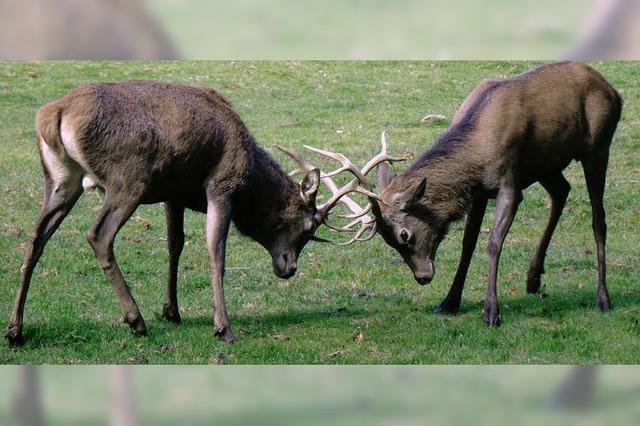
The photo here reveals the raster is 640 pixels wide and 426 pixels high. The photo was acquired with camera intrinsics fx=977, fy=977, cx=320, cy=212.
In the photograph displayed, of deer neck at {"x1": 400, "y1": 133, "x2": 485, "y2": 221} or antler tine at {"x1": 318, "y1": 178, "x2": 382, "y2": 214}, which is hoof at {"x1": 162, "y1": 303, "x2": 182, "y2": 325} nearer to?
antler tine at {"x1": 318, "y1": 178, "x2": 382, "y2": 214}

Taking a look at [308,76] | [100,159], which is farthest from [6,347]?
[308,76]

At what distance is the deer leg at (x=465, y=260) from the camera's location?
29.6 feet

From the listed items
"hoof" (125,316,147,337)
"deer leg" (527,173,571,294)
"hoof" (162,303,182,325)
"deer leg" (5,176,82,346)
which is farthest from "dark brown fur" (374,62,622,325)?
"deer leg" (5,176,82,346)

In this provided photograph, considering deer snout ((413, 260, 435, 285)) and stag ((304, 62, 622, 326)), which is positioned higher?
stag ((304, 62, 622, 326))

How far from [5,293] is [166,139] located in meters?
3.09

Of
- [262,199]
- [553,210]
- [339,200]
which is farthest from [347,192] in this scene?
→ [553,210]

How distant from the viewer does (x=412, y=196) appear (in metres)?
8.62

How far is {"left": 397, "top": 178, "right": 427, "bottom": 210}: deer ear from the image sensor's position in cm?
858

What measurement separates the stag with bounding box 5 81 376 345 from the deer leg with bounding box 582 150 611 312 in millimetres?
2264

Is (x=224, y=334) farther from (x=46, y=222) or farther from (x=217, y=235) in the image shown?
(x=46, y=222)

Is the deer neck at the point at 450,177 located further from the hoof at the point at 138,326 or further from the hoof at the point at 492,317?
the hoof at the point at 138,326

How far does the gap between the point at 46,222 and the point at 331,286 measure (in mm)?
3731

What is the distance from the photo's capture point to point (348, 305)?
9523 mm
